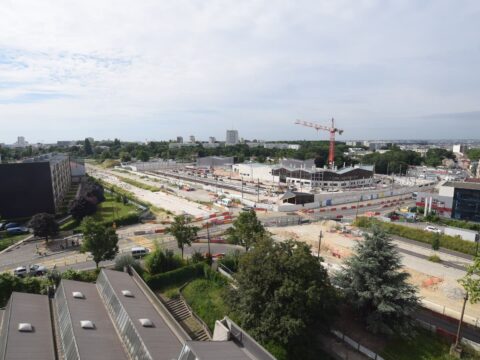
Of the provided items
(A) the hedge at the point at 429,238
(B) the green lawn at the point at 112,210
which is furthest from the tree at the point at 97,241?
(A) the hedge at the point at 429,238

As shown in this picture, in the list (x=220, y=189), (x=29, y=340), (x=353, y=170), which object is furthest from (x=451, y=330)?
(x=353, y=170)

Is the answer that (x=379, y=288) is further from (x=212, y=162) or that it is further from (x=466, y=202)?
(x=212, y=162)

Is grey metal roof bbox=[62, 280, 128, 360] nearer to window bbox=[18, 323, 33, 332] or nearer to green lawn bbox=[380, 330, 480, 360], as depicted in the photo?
window bbox=[18, 323, 33, 332]

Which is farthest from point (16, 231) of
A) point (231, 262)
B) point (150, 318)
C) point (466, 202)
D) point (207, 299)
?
point (466, 202)

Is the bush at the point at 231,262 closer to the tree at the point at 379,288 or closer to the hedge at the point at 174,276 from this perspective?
the hedge at the point at 174,276

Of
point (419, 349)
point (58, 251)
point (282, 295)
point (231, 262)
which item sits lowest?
point (58, 251)

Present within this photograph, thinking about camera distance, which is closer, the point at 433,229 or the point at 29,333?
the point at 29,333

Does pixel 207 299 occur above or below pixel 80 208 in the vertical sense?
below

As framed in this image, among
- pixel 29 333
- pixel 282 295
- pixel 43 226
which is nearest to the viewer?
pixel 29 333
